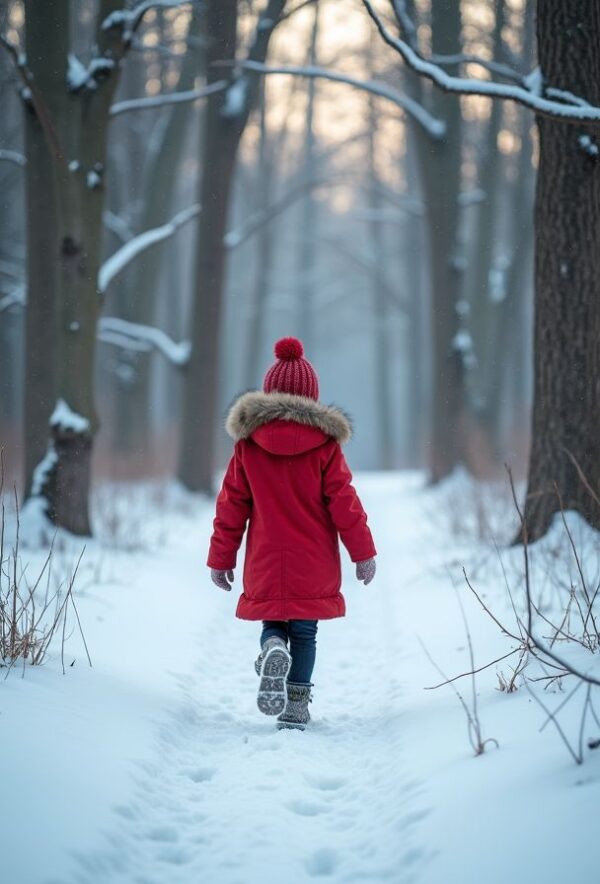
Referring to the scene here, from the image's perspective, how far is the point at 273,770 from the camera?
304 centimetres

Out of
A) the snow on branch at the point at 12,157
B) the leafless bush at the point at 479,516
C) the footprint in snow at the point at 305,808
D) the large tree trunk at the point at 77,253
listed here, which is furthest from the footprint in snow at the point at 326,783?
the snow on branch at the point at 12,157

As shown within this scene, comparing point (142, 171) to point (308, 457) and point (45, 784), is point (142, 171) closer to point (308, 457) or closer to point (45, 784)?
point (308, 457)

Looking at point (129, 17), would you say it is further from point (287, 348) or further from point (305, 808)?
point (305, 808)

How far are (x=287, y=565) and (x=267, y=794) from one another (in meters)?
0.97

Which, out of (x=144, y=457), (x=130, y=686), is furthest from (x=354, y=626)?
(x=144, y=457)

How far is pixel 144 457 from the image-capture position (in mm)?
12664

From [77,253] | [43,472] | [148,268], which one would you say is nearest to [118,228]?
[148,268]

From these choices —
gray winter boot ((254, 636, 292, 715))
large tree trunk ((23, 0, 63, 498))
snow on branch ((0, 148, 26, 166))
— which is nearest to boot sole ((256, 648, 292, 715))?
gray winter boot ((254, 636, 292, 715))

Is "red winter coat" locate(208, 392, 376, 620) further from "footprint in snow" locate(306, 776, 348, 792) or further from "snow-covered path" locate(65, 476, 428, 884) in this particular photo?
"footprint in snow" locate(306, 776, 348, 792)

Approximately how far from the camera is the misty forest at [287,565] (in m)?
2.51

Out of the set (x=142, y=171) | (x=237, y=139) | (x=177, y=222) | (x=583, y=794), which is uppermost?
(x=142, y=171)

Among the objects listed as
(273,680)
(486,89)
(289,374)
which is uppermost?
(486,89)

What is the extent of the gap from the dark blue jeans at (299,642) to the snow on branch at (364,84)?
437 cm

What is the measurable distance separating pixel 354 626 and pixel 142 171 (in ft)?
43.9
